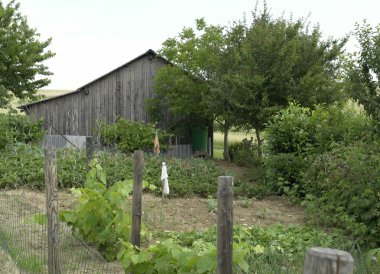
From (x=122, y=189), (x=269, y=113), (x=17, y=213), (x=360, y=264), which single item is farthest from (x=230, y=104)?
(x=360, y=264)

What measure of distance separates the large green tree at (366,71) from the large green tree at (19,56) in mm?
22732

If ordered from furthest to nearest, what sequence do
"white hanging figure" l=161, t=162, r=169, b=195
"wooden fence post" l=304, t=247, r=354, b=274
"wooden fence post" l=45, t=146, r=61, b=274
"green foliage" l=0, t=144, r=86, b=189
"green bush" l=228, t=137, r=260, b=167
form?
"green bush" l=228, t=137, r=260, b=167 < "green foliage" l=0, t=144, r=86, b=189 < "white hanging figure" l=161, t=162, r=169, b=195 < "wooden fence post" l=45, t=146, r=61, b=274 < "wooden fence post" l=304, t=247, r=354, b=274

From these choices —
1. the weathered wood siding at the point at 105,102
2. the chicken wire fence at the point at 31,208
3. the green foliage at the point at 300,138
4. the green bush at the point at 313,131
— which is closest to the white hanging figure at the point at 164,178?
the chicken wire fence at the point at 31,208

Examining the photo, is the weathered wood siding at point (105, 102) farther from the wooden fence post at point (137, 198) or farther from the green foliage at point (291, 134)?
the wooden fence post at point (137, 198)

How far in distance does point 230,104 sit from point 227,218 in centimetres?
1616

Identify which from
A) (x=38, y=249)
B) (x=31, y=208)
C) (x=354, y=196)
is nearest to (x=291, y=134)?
(x=354, y=196)

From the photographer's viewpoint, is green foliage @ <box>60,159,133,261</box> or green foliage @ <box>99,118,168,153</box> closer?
green foliage @ <box>60,159,133,261</box>

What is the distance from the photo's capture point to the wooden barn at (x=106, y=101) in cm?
2330

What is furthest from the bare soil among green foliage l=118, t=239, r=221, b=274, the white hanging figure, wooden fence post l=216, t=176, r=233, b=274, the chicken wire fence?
wooden fence post l=216, t=176, r=233, b=274

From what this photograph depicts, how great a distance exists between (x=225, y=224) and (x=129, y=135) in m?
18.5

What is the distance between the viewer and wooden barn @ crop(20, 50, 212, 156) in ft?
76.4

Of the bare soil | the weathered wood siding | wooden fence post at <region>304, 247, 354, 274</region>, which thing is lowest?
the bare soil

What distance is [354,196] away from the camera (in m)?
8.27

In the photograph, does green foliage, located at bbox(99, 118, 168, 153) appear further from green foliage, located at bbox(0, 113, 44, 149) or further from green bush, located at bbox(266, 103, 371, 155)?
green bush, located at bbox(266, 103, 371, 155)
